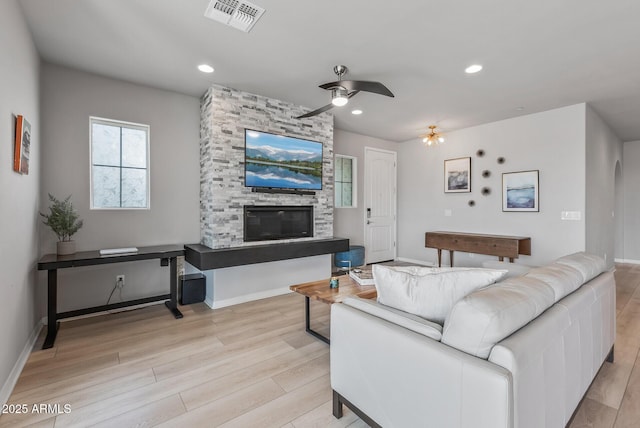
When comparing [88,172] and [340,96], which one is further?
[88,172]

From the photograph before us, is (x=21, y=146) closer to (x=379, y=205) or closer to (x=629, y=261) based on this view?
(x=379, y=205)

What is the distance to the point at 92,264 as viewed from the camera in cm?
273

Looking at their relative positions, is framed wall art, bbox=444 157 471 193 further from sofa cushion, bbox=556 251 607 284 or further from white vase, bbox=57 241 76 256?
white vase, bbox=57 241 76 256

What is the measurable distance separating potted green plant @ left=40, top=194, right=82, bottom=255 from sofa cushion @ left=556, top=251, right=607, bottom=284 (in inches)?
167

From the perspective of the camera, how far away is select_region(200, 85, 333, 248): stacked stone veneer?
11.6ft

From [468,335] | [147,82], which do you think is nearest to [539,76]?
[468,335]

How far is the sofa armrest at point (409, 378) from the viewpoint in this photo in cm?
98

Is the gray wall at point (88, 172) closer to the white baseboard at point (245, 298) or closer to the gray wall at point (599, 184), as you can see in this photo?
the white baseboard at point (245, 298)

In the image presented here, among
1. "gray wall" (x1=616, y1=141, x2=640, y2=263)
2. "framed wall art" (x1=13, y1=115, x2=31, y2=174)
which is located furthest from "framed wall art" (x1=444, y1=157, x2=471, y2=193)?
"framed wall art" (x1=13, y1=115, x2=31, y2=174)

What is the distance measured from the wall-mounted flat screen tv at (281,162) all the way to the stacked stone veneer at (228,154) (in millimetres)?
96

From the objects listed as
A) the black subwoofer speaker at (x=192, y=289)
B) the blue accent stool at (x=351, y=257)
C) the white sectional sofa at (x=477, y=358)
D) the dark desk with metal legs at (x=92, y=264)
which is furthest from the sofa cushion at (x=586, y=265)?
the black subwoofer speaker at (x=192, y=289)

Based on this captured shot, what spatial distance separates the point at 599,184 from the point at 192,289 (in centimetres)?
629

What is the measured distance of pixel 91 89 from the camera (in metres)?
3.24

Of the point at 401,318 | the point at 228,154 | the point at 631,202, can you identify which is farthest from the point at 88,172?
the point at 631,202
